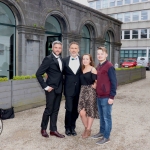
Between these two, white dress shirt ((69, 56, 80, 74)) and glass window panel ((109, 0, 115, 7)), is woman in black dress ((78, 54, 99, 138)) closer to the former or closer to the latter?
Answer: white dress shirt ((69, 56, 80, 74))

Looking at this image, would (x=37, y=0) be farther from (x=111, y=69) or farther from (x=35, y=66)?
(x=111, y=69)

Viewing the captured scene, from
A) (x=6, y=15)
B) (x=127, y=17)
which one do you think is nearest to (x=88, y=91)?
(x=6, y=15)

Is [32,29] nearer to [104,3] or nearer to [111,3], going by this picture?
[111,3]

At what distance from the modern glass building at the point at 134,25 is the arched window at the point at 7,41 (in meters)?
33.2

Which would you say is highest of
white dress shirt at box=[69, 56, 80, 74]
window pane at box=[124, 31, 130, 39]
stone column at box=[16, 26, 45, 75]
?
window pane at box=[124, 31, 130, 39]

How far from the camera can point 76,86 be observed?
16.1 ft

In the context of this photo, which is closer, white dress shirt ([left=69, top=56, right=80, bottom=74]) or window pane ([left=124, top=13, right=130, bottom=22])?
white dress shirt ([left=69, top=56, right=80, bottom=74])

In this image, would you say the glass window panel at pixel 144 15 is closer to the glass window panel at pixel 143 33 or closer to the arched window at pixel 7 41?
the glass window panel at pixel 143 33

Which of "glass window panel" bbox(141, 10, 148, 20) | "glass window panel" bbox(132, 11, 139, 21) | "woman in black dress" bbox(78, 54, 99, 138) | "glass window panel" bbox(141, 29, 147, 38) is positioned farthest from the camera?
→ "glass window panel" bbox(132, 11, 139, 21)

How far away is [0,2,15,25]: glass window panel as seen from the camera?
9.41 m

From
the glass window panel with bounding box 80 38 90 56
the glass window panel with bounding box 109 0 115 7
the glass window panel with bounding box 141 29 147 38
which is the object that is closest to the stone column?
the glass window panel with bounding box 80 38 90 56

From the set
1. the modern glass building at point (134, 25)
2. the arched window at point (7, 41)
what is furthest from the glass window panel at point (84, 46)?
the modern glass building at point (134, 25)

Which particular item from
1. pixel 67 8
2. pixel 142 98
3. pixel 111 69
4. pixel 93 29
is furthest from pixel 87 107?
pixel 93 29

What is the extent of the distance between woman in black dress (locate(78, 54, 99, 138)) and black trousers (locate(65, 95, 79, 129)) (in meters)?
0.19
